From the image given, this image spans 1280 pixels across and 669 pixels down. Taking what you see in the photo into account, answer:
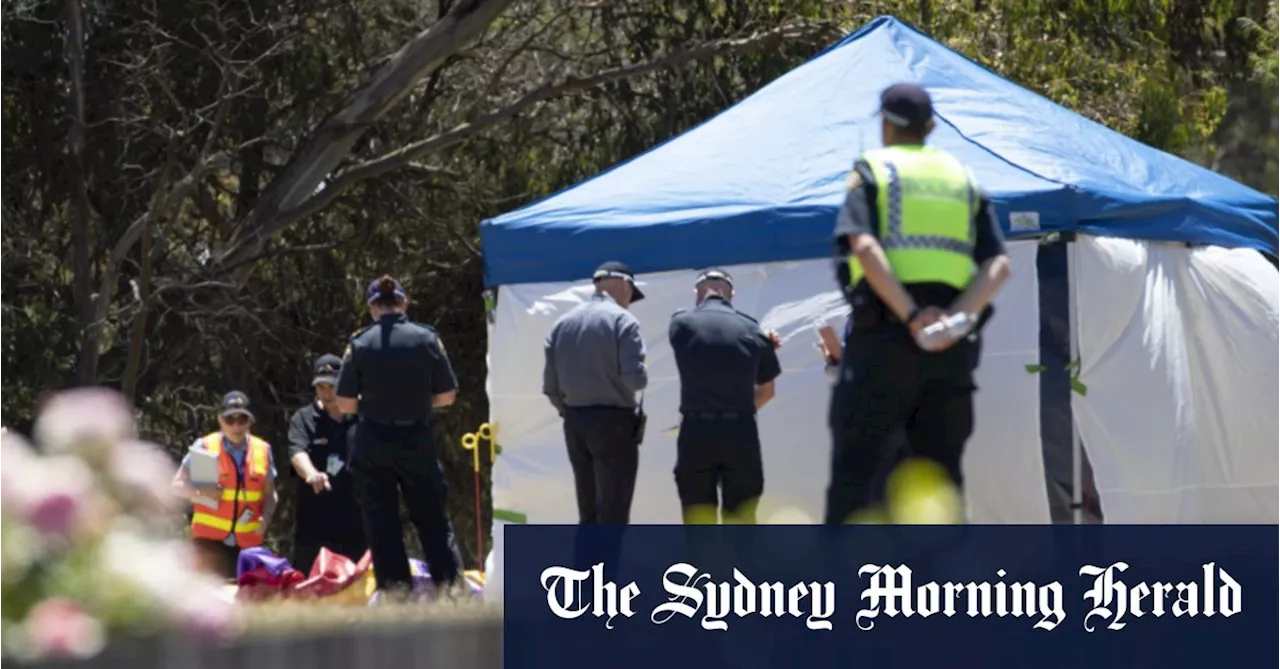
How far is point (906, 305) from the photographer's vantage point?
574 centimetres

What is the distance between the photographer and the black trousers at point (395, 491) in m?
8.77

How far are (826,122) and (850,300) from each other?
433cm

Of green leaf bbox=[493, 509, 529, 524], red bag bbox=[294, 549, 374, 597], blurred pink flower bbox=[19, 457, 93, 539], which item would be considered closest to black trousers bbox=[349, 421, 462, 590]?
red bag bbox=[294, 549, 374, 597]

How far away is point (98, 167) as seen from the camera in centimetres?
1670

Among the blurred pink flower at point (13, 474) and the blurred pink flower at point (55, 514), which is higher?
the blurred pink flower at point (13, 474)

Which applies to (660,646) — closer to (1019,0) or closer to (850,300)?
(850,300)

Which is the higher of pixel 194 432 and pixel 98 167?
pixel 98 167

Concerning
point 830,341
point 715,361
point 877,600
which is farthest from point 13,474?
point 830,341

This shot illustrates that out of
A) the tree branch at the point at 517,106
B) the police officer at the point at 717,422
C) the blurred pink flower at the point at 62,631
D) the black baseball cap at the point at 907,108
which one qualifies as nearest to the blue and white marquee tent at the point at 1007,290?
the police officer at the point at 717,422

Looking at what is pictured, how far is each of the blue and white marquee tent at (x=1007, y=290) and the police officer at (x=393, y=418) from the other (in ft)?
3.84

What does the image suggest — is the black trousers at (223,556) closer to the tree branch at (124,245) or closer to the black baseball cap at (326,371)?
the black baseball cap at (326,371)

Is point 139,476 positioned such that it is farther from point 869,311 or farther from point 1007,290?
point 1007,290

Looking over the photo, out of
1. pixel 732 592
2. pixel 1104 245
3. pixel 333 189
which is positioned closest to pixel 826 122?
pixel 1104 245

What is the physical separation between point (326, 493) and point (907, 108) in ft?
17.9
